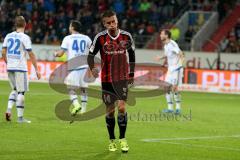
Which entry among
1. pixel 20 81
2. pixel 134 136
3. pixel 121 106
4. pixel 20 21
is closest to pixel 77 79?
pixel 20 81

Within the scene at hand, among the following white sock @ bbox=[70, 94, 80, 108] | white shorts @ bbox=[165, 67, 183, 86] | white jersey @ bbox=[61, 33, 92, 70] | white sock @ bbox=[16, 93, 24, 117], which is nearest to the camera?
white sock @ bbox=[16, 93, 24, 117]

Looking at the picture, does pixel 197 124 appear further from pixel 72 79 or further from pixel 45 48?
pixel 45 48

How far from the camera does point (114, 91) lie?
12.3m

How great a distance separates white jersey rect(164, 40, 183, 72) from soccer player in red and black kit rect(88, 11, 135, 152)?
8.10m

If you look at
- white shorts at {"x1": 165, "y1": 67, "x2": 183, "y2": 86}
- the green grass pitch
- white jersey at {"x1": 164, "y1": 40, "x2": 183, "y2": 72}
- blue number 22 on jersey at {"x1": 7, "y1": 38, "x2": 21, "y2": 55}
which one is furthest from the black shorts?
white shorts at {"x1": 165, "y1": 67, "x2": 183, "y2": 86}

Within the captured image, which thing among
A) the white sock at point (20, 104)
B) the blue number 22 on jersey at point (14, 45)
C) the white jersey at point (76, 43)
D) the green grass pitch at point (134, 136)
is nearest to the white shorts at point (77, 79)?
the white jersey at point (76, 43)

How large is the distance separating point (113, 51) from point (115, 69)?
33 centimetres

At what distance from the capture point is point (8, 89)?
27.3 meters

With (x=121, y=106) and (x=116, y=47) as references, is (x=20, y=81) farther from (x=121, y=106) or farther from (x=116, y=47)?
(x=121, y=106)

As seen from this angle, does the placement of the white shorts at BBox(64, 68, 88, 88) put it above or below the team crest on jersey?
below

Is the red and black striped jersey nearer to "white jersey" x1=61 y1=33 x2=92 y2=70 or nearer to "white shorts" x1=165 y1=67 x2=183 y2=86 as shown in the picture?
"white jersey" x1=61 y1=33 x2=92 y2=70

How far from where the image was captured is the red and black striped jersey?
12.3 meters

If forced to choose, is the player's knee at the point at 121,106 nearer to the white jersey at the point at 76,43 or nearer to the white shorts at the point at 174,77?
the white jersey at the point at 76,43

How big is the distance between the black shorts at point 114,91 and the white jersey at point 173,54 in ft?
27.0
